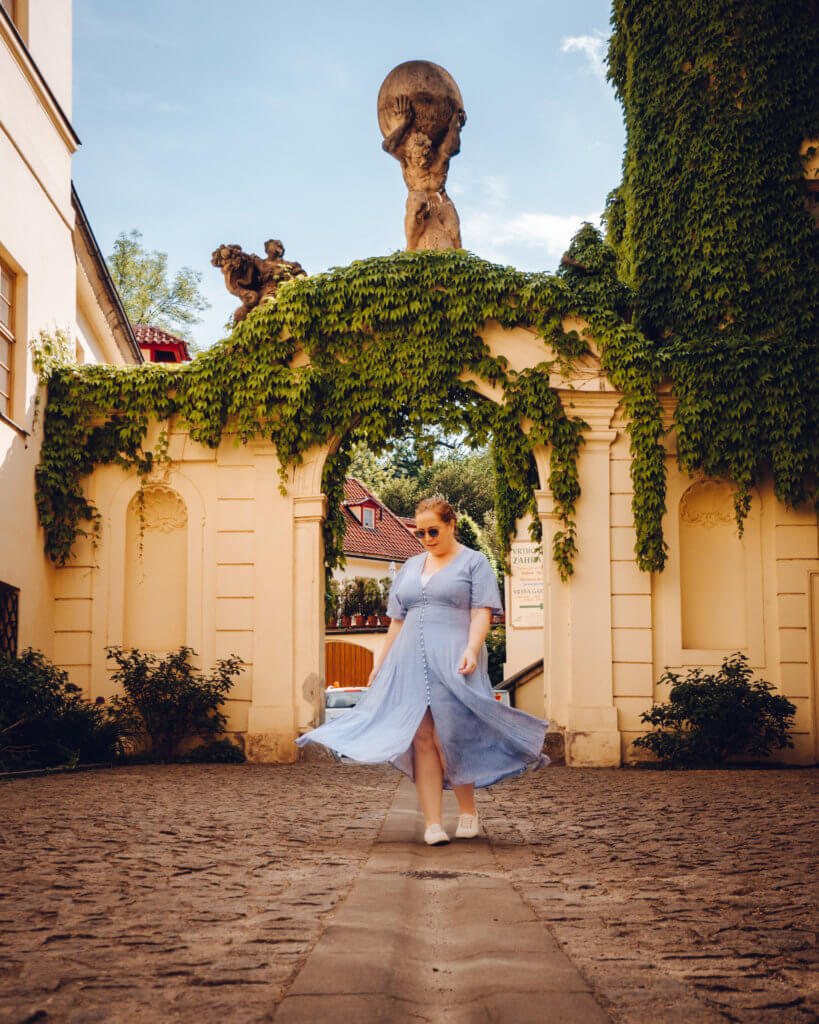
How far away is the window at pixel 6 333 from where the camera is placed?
12.7 meters

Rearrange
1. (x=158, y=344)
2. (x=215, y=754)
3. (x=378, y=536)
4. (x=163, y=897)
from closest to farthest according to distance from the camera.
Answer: (x=163, y=897)
(x=215, y=754)
(x=158, y=344)
(x=378, y=536)

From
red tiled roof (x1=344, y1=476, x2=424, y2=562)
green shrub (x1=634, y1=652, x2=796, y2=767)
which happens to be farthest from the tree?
green shrub (x1=634, y1=652, x2=796, y2=767)

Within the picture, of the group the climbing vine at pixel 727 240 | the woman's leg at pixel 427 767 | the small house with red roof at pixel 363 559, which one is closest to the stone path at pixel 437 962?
the woman's leg at pixel 427 767

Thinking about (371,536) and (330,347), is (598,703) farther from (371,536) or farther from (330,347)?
(371,536)

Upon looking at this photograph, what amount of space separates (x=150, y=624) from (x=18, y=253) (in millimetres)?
4671

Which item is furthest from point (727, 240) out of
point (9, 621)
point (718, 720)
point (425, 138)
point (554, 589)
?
point (9, 621)

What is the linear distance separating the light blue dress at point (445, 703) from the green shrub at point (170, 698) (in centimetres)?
696

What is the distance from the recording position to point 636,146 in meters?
14.8

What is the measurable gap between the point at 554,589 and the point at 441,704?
744cm

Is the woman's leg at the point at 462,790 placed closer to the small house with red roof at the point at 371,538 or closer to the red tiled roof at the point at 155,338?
the red tiled roof at the point at 155,338

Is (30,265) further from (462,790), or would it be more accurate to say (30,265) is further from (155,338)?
(155,338)

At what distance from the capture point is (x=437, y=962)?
325cm

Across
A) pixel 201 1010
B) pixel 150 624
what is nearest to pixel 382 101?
pixel 150 624

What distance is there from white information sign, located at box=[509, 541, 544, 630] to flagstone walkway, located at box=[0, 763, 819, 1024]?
45.1 ft
